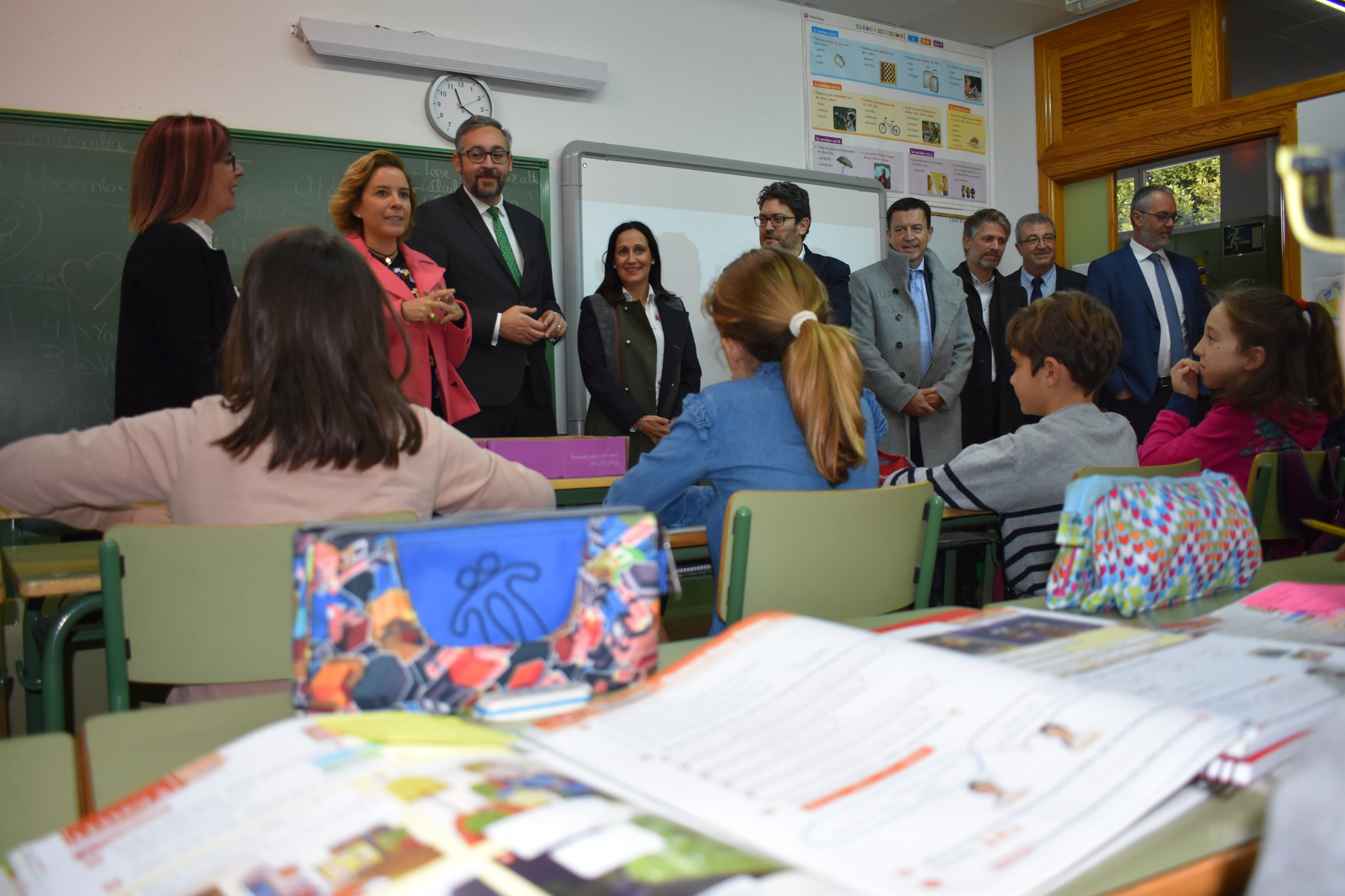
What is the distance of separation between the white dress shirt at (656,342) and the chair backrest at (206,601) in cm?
300

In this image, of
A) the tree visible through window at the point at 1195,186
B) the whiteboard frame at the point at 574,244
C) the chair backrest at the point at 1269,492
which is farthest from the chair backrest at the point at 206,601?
the tree visible through window at the point at 1195,186

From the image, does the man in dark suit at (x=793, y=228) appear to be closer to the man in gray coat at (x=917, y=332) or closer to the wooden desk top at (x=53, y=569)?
the man in gray coat at (x=917, y=332)

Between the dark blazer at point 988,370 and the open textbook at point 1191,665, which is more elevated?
the dark blazer at point 988,370

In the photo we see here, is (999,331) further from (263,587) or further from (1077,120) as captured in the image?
(263,587)

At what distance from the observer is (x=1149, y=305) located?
15.4 ft

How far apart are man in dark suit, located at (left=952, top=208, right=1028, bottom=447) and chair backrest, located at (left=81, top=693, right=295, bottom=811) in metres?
4.50

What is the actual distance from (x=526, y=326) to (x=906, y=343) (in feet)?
5.80

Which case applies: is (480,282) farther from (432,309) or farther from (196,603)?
(196,603)

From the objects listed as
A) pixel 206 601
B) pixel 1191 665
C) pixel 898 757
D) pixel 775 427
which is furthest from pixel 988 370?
pixel 898 757

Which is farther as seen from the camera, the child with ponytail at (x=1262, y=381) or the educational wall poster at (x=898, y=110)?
the educational wall poster at (x=898, y=110)

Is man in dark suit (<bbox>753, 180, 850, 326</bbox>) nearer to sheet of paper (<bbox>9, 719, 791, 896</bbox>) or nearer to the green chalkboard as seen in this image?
the green chalkboard

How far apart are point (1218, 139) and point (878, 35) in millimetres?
2080

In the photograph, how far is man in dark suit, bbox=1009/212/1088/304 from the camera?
4969mm

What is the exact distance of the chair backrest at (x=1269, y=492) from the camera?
2145 millimetres
